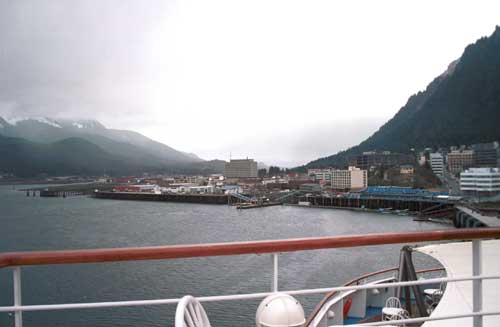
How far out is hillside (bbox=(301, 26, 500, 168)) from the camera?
50812 mm

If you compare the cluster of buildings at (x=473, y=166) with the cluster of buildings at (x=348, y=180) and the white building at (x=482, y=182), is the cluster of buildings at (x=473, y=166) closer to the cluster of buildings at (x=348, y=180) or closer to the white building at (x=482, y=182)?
the white building at (x=482, y=182)

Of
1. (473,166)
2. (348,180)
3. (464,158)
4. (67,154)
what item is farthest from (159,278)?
(67,154)

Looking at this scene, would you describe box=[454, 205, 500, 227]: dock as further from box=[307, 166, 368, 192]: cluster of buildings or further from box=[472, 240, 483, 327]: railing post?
box=[472, 240, 483, 327]: railing post

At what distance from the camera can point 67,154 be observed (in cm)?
8300

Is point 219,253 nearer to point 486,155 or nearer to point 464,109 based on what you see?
point 486,155

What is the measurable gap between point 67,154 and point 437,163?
73.2 m

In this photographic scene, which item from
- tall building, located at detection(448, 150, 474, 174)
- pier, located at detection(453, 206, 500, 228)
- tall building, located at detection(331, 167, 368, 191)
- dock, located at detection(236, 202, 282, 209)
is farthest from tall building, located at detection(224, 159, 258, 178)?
pier, located at detection(453, 206, 500, 228)

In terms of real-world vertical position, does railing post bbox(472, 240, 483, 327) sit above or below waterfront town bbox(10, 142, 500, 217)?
above

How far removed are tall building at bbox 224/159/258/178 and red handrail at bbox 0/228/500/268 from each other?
193ft

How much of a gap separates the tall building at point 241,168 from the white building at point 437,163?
25654mm

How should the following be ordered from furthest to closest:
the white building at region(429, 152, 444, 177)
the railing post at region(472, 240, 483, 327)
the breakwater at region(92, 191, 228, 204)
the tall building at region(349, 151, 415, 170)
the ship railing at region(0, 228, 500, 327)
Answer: the tall building at region(349, 151, 415, 170), the white building at region(429, 152, 444, 177), the breakwater at region(92, 191, 228, 204), the railing post at region(472, 240, 483, 327), the ship railing at region(0, 228, 500, 327)

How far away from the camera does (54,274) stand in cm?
926

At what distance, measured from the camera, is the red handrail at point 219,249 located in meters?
0.64

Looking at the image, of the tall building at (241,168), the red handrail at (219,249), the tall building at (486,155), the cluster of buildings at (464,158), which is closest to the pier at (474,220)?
the red handrail at (219,249)
